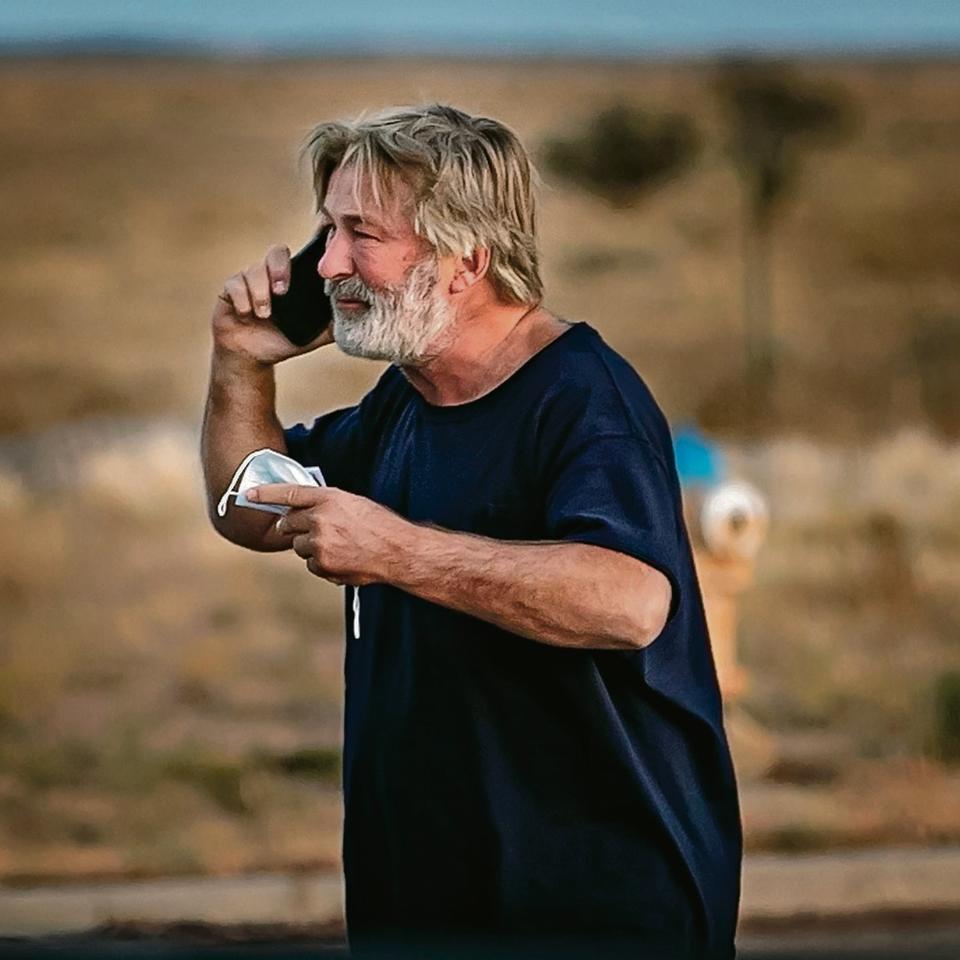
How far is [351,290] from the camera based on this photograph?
10.1 ft

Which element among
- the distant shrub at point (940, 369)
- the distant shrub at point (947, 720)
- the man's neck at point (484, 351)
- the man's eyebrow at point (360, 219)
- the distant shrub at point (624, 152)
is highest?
the distant shrub at point (624, 152)

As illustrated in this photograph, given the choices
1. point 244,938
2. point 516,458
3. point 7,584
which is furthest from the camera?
point 7,584

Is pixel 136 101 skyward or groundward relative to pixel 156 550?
skyward

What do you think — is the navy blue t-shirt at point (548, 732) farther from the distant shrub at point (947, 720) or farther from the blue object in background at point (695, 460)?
the distant shrub at point (947, 720)

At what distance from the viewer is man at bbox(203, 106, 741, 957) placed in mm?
2746

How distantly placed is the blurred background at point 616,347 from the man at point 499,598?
343cm

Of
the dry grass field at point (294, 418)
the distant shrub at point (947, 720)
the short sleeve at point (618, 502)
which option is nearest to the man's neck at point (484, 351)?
the short sleeve at point (618, 502)

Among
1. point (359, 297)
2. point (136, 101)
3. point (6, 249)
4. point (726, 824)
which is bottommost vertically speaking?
point (726, 824)

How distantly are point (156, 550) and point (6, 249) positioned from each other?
209 inches

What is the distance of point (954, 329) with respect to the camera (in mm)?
17375

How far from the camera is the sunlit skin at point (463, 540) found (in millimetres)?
2691

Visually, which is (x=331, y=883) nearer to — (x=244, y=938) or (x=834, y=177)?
(x=244, y=938)

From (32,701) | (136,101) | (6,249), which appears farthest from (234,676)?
(136,101)

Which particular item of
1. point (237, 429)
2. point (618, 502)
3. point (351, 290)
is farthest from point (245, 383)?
point (618, 502)
